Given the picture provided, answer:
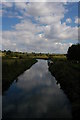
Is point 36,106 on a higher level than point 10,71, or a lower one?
lower

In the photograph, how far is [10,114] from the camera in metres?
17.0

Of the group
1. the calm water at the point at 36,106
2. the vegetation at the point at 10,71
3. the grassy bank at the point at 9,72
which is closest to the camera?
the calm water at the point at 36,106

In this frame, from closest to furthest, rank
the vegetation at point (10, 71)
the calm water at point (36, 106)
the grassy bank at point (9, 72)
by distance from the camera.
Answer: the calm water at point (36, 106) < the grassy bank at point (9, 72) < the vegetation at point (10, 71)

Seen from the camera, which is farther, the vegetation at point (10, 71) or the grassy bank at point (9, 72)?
the vegetation at point (10, 71)

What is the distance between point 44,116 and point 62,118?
5.24ft

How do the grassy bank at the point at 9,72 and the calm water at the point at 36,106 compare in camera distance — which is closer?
the calm water at the point at 36,106

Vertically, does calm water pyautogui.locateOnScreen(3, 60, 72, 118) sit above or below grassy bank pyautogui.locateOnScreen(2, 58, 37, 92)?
below

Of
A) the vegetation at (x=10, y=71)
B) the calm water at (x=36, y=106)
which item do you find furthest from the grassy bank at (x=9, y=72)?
the calm water at (x=36, y=106)

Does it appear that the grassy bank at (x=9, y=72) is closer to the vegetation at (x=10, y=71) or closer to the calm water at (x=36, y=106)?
the vegetation at (x=10, y=71)

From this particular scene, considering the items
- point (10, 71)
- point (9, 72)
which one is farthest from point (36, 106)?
point (10, 71)

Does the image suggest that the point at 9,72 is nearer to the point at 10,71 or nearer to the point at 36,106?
the point at 10,71

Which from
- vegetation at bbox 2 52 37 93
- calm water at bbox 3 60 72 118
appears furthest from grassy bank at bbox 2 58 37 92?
calm water at bbox 3 60 72 118

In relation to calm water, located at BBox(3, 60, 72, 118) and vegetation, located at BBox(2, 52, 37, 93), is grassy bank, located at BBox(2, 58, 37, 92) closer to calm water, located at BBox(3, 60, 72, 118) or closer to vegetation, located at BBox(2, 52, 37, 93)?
vegetation, located at BBox(2, 52, 37, 93)

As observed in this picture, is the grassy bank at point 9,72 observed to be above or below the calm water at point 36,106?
above
